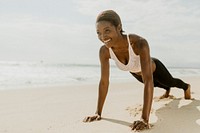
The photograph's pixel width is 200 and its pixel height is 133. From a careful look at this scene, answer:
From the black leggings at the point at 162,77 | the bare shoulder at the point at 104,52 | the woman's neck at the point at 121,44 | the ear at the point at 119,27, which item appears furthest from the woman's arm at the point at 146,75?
the black leggings at the point at 162,77

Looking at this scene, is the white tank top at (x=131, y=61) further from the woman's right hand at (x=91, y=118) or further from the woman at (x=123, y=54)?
the woman's right hand at (x=91, y=118)

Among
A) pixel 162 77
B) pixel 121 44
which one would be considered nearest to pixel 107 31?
pixel 121 44

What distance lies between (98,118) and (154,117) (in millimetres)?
564

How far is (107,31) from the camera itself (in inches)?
103

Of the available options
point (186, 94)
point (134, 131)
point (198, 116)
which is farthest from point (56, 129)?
point (186, 94)

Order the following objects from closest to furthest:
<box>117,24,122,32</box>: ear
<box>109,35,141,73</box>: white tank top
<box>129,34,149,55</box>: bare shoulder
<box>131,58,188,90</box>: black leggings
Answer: <box>117,24,122,32</box>: ear
<box>129,34,149,55</box>: bare shoulder
<box>109,35,141,73</box>: white tank top
<box>131,58,188,90</box>: black leggings

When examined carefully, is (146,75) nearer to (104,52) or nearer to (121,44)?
(121,44)

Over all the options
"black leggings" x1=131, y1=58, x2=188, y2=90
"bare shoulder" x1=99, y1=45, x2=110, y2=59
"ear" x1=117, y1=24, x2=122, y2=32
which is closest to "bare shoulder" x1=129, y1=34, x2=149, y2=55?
"ear" x1=117, y1=24, x2=122, y2=32

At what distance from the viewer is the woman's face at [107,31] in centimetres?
259

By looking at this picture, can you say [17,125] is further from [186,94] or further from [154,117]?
[186,94]

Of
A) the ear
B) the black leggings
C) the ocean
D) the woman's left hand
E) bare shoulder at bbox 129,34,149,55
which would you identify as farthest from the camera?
the ocean

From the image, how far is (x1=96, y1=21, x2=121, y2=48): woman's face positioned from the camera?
8.51ft

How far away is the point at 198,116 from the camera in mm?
3006

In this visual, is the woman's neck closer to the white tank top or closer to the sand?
the white tank top
